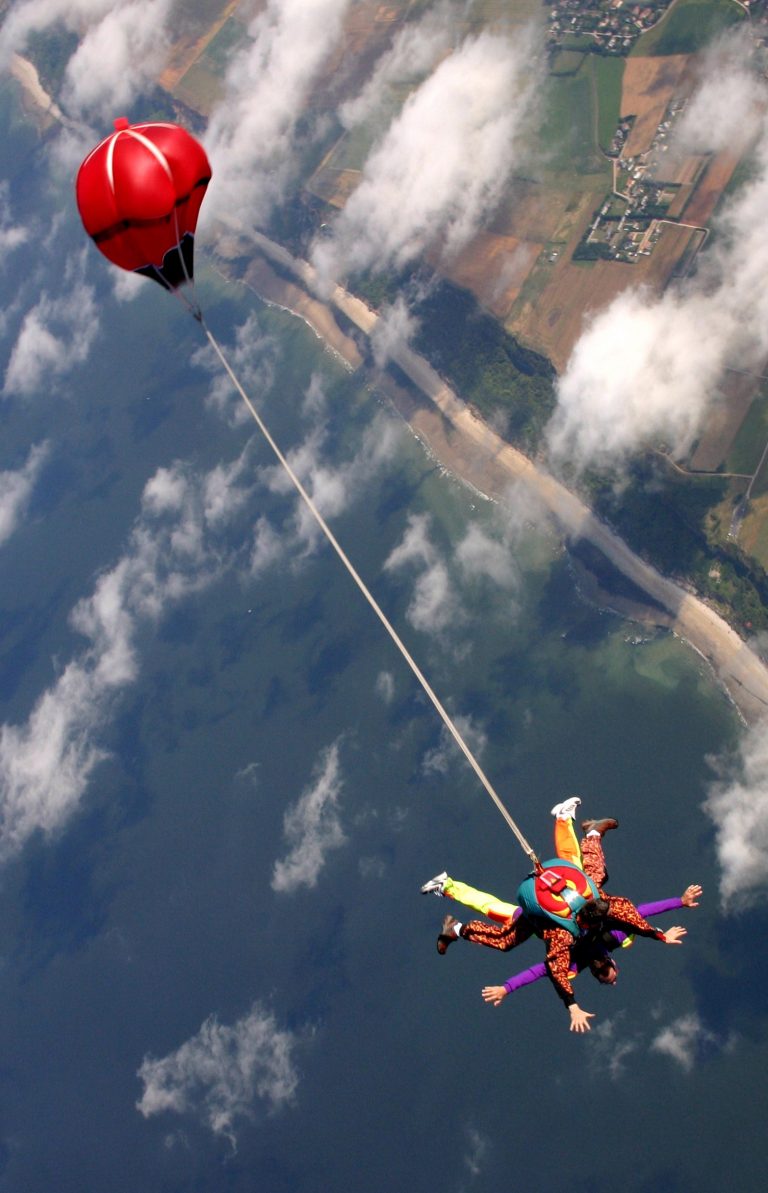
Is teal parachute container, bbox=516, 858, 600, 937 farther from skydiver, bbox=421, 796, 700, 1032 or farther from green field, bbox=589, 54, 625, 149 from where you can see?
green field, bbox=589, 54, 625, 149

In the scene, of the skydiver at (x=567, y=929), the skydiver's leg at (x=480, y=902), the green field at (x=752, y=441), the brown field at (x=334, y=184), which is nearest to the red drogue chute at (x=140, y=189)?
the skydiver at (x=567, y=929)

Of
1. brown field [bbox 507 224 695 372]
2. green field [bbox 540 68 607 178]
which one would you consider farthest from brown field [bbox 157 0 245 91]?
brown field [bbox 507 224 695 372]

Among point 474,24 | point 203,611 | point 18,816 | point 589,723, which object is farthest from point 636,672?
point 474,24

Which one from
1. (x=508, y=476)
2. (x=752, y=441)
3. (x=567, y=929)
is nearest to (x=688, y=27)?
(x=752, y=441)

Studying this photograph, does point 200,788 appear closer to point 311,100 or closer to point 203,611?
point 203,611

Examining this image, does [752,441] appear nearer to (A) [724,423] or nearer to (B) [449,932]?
(A) [724,423]

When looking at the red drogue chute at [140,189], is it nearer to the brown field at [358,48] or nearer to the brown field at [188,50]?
the brown field at [358,48]
